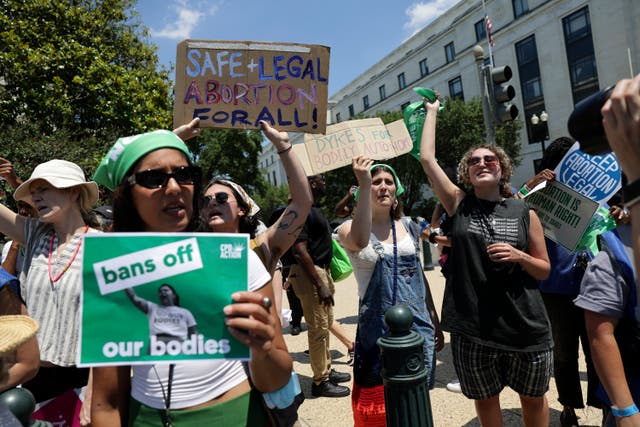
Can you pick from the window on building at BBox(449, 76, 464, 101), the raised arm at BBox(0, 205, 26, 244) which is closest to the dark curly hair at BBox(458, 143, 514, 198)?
the raised arm at BBox(0, 205, 26, 244)

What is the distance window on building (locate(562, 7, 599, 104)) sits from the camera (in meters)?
30.1

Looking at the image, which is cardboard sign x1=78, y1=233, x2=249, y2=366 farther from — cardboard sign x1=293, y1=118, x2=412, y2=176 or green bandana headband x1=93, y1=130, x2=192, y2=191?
cardboard sign x1=293, y1=118, x2=412, y2=176

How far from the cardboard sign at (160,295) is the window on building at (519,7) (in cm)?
3991

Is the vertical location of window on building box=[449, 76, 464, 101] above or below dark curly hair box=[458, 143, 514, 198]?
above

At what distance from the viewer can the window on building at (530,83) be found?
1345 inches

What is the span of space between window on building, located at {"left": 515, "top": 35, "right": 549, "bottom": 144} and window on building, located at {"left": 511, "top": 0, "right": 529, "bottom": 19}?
6.90ft

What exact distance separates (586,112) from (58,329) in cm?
246

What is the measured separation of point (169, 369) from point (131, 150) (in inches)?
29.3

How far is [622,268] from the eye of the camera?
1952 mm

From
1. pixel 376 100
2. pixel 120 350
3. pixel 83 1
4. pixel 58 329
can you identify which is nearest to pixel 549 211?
pixel 120 350

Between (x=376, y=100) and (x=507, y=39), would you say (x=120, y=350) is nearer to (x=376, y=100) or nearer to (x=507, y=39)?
(x=507, y=39)

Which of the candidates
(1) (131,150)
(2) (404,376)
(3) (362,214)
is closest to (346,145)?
(3) (362,214)

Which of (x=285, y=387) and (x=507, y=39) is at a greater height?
(x=507, y=39)

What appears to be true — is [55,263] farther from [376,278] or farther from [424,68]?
[424,68]
